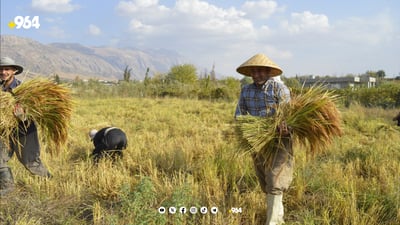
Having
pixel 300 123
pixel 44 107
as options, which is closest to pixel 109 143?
pixel 44 107

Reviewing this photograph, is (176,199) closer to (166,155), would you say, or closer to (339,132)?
(339,132)

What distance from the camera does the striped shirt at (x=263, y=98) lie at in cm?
299

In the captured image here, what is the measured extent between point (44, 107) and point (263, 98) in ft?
6.69

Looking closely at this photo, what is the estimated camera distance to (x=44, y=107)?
345 centimetres

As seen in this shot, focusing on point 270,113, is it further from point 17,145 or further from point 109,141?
point 17,145

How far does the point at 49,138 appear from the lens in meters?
3.69

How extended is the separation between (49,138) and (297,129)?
243cm

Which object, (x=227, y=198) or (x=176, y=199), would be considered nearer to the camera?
(x=176, y=199)

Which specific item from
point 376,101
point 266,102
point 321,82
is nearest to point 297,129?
point 266,102

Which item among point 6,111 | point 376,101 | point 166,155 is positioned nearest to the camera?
point 6,111

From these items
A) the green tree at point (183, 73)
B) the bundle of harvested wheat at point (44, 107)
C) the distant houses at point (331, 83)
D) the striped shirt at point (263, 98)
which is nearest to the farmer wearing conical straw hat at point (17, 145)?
the bundle of harvested wheat at point (44, 107)

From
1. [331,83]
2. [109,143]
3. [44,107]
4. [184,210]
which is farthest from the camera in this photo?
[331,83]

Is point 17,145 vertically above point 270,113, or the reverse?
point 270,113

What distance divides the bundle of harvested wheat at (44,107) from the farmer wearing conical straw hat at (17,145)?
0.35 feet
